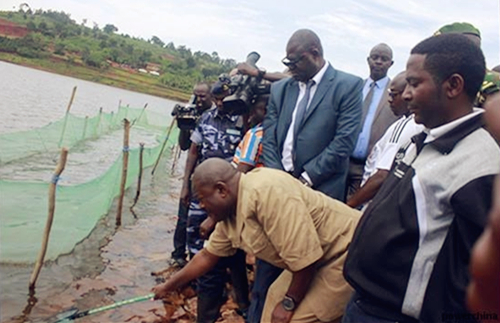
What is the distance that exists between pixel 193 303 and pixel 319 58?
2718mm

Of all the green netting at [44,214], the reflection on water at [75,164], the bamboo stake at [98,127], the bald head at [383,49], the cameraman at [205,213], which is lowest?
the reflection on water at [75,164]

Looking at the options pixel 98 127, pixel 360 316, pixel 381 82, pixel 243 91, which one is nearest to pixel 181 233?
pixel 243 91

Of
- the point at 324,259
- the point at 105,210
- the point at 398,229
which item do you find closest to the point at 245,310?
the point at 324,259

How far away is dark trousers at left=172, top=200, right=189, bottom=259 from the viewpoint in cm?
579

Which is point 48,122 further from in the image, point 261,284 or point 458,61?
point 458,61

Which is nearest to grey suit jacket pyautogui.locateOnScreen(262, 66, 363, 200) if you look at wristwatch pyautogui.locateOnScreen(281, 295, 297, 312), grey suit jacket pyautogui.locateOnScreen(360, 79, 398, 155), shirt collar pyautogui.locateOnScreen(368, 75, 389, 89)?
grey suit jacket pyautogui.locateOnScreen(360, 79, 398, 155)

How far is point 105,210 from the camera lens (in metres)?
7.71

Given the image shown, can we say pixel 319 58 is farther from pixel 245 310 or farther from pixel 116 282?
pixel 116 282

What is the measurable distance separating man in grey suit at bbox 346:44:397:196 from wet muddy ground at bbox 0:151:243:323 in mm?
1573

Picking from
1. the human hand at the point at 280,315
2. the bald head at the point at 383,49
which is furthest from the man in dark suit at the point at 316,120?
the bald head at the point at 383,49

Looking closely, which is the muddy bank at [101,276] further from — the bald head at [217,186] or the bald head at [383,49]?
the bald head at [383,49]

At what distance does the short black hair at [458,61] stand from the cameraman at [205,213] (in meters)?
2.39

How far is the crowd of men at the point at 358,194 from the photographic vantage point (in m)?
1.87

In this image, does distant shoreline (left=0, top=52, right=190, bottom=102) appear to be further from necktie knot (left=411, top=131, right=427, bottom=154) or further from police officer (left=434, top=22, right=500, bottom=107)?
necktie knot (left=411, top=131, right=427, bottom=154)
